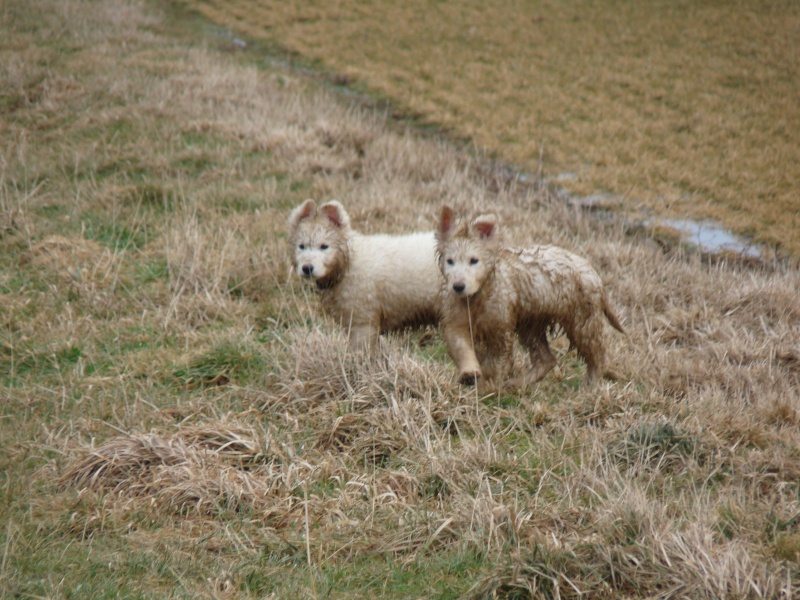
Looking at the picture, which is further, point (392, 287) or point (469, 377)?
point (392, 287)

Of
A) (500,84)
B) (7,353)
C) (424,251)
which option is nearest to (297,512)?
(424,251)

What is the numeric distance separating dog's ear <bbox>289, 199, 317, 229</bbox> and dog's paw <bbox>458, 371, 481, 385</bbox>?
2.06 m

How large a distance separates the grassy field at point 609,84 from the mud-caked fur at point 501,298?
5095mm

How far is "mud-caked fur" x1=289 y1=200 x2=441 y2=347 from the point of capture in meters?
6.18

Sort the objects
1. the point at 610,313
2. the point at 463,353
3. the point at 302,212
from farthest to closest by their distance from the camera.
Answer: the point at 302,212, the point at 610,313, the point at 463,353

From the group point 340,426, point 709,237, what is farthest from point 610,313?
point 709,237

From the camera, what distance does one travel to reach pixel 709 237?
385 inches

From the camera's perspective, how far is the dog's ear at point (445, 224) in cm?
514

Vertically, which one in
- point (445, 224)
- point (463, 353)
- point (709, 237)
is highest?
point (445, 224)

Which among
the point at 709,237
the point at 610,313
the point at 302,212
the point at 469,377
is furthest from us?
the point at 709,237

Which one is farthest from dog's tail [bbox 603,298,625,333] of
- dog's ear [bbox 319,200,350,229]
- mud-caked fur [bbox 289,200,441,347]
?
dog's ear [bbox 319,200,350,229]

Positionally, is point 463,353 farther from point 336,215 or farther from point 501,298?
point 336,215

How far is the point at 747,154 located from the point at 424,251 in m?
7.84

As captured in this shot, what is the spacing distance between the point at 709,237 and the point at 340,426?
21.7 feet
